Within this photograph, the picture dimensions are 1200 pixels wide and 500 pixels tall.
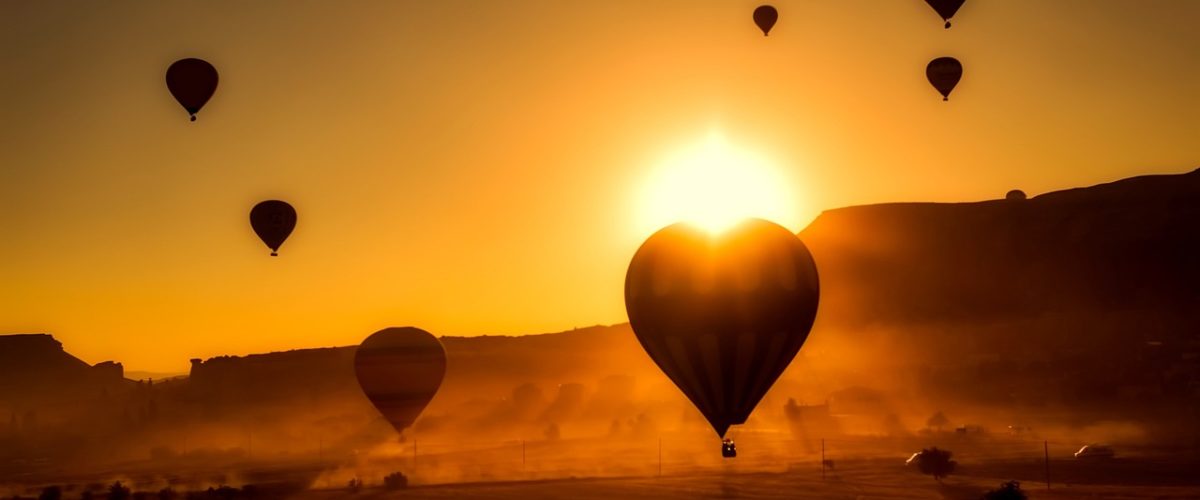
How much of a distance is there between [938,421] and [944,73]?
101 metres

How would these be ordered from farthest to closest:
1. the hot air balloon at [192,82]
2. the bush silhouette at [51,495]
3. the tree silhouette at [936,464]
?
1. the bush silhouette at [51,495]
2. the tree silhouette at [936,464]
3. the hot air balloon at [192,82]

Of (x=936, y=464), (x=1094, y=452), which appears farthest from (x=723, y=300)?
(x=1094, y=452)

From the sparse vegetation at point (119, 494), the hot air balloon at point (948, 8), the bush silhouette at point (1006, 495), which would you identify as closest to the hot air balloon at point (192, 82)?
the hot air balloon at point (948, 8)

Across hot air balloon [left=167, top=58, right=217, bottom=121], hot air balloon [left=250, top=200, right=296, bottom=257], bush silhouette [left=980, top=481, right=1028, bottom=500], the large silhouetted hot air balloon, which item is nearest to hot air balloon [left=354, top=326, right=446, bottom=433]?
hot air balloon [left=250, top=200, right=296, bottom=257]

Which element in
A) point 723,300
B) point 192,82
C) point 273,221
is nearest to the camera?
point 723,300

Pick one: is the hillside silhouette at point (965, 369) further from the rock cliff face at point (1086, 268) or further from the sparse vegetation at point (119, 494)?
the sparse vegetation at point (119, 494)

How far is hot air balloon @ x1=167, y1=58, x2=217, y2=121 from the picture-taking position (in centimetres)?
4144

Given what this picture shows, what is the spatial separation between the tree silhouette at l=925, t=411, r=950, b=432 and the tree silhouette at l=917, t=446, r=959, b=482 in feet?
176

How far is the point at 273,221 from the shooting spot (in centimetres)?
4734

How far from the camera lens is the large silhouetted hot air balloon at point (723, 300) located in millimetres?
32062

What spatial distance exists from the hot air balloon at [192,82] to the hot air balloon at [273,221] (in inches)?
251

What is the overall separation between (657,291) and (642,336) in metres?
1.63

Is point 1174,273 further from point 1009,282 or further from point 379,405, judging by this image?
point 379,405

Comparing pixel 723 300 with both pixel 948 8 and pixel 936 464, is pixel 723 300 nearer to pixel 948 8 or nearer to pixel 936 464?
pixel 948 8
